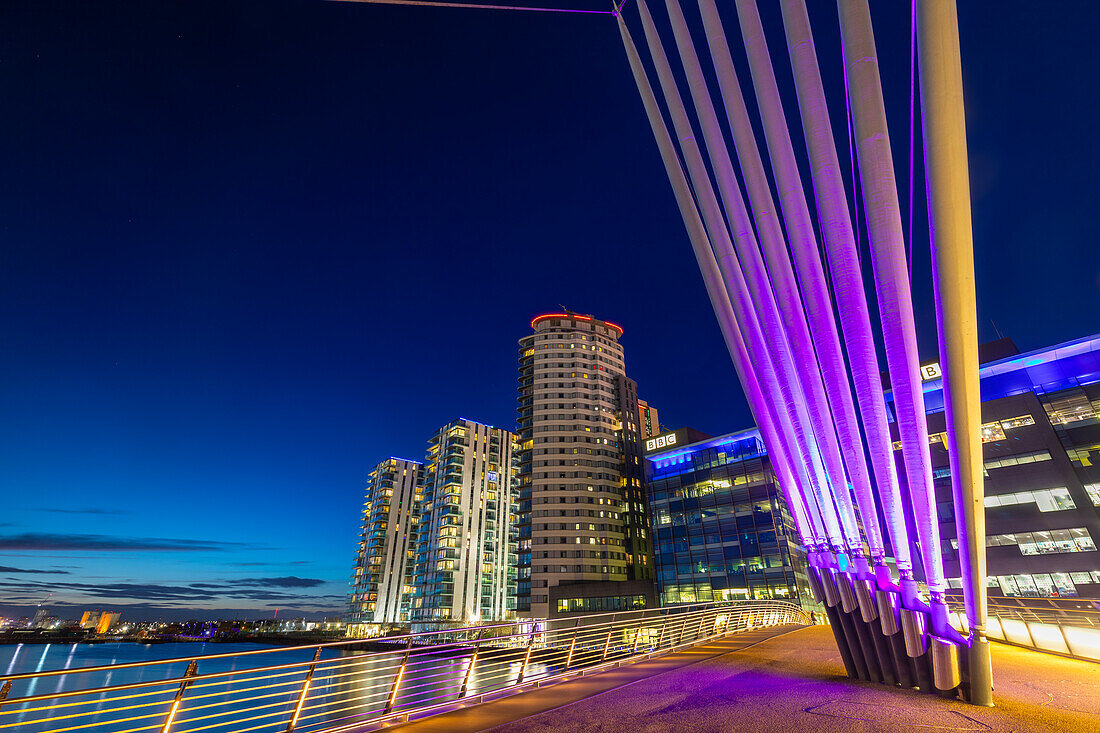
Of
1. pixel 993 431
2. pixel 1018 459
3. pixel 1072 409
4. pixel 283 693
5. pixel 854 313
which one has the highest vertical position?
pixel 1072 409

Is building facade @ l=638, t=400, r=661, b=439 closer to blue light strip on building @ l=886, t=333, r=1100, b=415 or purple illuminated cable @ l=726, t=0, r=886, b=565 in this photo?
blue light strip on building @ l=886, t=333, r=1100, b=415

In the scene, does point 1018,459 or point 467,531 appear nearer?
point 1018,459

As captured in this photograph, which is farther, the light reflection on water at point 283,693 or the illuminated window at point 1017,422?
the illuminated window at point 1017,422

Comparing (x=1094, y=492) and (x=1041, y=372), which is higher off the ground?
(x=1041, y=372)

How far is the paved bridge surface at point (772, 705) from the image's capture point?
8711 millimetres

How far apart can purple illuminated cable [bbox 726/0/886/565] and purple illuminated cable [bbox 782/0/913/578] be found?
0.42m

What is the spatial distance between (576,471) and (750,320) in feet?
231

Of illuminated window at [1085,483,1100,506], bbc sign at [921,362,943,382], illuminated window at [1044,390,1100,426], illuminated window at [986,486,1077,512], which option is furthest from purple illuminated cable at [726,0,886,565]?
illuminated window at [1044,390,1100,426]

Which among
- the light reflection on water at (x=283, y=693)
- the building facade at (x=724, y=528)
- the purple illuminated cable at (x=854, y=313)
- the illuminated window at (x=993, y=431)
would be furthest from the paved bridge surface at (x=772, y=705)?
the building facade at (x=724, y=528)

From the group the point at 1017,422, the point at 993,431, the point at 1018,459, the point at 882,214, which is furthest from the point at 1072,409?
the point at 882,214

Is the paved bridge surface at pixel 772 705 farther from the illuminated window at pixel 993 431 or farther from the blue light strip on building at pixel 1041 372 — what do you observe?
the illuminated window at pixel 993 431

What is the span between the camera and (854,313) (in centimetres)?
1142

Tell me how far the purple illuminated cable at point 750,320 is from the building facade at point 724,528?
5126cm

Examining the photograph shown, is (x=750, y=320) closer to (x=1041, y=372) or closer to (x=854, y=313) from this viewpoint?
(x=854, y=313)
